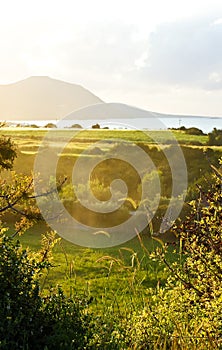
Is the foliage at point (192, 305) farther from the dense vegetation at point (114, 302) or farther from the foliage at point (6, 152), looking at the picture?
the foliage at point (6, 152)

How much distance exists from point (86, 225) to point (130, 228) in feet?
4.79

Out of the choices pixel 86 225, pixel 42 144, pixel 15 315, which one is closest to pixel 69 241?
pixel 86 225

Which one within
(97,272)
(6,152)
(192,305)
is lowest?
(97,272)

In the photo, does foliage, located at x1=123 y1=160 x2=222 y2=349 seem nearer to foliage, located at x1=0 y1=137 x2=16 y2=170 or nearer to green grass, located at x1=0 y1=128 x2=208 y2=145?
foliage, located at x1=0 y1=137 x2=16 y2=170

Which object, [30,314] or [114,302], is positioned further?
[114,302]

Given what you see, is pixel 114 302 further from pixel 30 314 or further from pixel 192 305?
pixel 30 314

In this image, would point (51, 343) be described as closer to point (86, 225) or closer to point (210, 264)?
point (210, 264)

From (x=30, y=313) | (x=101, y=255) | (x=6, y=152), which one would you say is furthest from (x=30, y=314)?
(x=101, y=255)

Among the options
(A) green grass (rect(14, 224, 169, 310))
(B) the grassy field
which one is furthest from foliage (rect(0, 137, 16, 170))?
(A) green grass (rect(14, 224, 169, 310))

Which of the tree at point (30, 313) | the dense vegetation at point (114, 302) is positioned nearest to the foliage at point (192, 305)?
the dense vegetation at point (114, 302)

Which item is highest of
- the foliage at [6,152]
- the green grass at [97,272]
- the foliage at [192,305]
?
the foliage at [6,152]

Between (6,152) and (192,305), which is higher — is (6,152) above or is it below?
above

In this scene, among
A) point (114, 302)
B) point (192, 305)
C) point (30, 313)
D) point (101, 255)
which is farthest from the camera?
point (101, 255)

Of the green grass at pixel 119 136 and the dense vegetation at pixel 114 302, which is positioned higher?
the green grass at pixel 119 136
